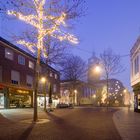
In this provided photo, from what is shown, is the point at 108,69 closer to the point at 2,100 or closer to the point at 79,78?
the point at 79,78

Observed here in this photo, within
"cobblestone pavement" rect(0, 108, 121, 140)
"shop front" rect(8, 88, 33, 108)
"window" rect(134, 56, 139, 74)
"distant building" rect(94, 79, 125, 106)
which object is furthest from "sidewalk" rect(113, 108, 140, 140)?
"distant building" rect(94, 79, 125, 106)

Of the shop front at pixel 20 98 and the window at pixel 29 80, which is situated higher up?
the window at pixel 29 80

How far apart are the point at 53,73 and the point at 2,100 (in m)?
29.7

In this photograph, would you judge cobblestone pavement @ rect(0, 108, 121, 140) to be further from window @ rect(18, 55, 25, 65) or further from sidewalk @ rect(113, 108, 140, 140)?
window @ rect(18, 55, 25, 65)

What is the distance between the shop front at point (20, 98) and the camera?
52406mm

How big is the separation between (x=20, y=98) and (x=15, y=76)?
4.61 meters

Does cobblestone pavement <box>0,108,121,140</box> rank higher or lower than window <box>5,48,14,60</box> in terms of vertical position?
lower

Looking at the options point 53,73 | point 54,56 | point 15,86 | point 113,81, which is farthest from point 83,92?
point 54,56

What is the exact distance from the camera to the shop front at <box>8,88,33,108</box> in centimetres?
5241

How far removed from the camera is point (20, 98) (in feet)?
186

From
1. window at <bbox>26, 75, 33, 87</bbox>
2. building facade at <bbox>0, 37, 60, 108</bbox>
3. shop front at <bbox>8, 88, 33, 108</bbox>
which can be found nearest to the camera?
building facade at <bbox>0, 37, 60, 108</bbox>

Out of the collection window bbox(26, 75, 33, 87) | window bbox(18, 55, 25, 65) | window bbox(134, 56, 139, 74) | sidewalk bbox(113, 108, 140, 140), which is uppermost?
window bbox(18, 55, 25, 65)

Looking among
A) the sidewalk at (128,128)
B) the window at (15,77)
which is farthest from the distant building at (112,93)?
the sidewalk at (128,128)

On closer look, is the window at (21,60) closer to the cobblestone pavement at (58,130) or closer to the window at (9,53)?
the window at (9,53)
